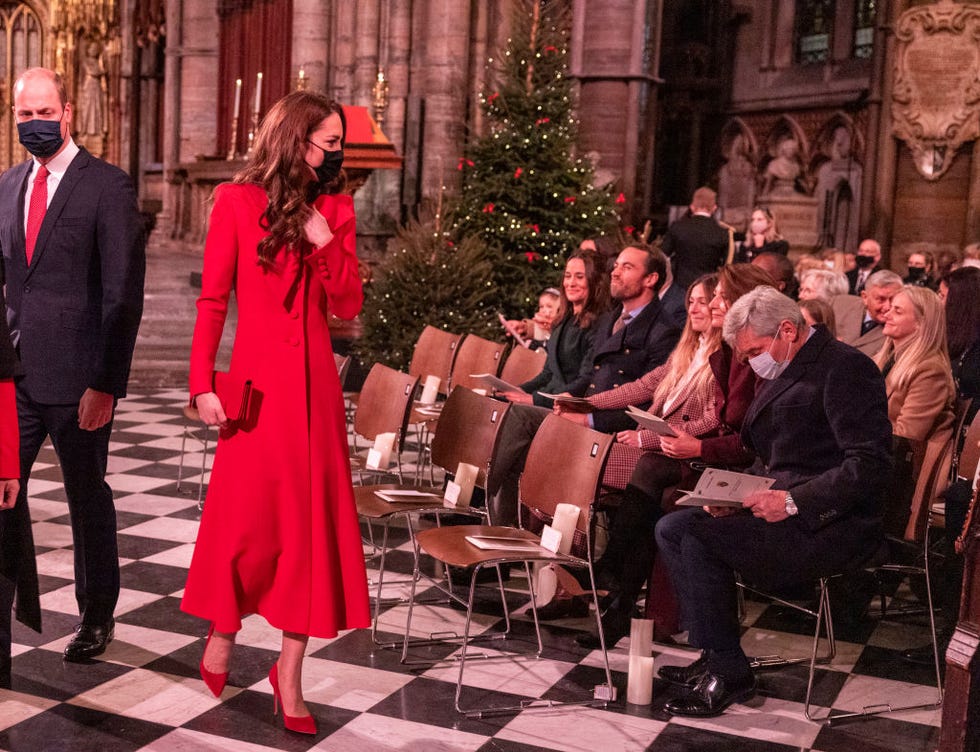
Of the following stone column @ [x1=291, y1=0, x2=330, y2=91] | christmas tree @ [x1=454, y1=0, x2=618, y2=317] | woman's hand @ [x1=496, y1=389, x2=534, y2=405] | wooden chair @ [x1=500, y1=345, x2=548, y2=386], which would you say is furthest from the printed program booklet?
stone column @ [x1=291, y1=0, x2=330, y2=91]

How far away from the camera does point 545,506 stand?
450 cm

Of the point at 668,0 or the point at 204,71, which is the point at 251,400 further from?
the point at 668,0

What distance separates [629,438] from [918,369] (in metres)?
1.26

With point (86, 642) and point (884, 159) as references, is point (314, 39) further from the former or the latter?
point (86, 642)

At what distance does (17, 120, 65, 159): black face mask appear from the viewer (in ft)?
12.8

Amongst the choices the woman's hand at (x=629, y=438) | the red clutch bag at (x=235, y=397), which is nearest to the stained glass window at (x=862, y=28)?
the woman's hand at (x=629, y=438)

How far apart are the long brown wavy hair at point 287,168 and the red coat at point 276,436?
0.07 meters

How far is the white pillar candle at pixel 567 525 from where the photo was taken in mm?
4203

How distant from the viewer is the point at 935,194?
14359 millimetres

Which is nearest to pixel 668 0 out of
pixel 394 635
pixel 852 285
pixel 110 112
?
pixel 110 112

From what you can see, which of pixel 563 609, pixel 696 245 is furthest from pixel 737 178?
pixel 563 609

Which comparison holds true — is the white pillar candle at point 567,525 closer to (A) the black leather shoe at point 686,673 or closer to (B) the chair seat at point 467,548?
(B) the chair seat at point 467,548

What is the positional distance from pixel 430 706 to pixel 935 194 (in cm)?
1210

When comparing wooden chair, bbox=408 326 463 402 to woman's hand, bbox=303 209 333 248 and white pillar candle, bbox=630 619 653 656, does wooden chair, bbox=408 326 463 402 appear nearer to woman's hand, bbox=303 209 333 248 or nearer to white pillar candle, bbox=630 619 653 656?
white pillar candle, bbox=630 619 653 656
